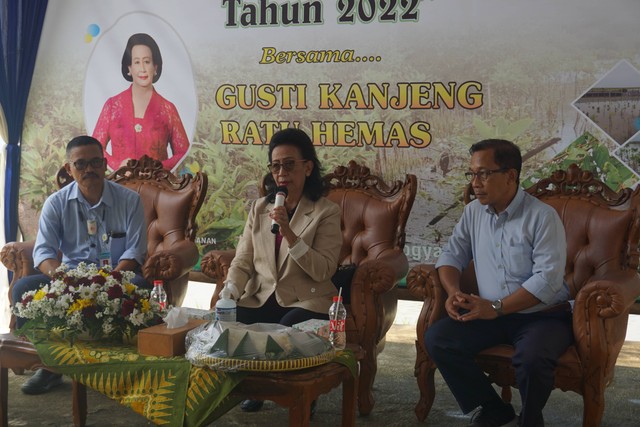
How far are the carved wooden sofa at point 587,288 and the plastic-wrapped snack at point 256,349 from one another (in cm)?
92

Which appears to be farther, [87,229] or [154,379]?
[87,229]

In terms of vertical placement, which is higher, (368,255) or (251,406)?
(368,255)

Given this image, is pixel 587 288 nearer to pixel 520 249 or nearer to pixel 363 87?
pixel 520 249

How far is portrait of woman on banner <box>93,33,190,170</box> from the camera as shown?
19.8 feet

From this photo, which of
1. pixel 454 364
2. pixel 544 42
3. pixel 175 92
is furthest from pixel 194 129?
pixel 454 364

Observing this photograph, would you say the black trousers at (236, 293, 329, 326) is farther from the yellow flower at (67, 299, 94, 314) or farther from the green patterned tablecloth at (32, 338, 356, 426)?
the yellow flower at (67, 299, 94, 314)

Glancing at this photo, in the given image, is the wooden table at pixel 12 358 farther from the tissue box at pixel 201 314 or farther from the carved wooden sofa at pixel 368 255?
the carved wooden sofa at pixel 368 255

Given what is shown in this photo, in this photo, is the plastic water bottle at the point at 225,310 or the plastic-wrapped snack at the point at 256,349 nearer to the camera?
the plastic-wrapped snack at the point at 256,349

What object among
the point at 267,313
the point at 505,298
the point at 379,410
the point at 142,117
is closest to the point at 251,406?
the point at 267,313

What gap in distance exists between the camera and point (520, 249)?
11.7 feet

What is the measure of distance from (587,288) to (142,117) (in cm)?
381

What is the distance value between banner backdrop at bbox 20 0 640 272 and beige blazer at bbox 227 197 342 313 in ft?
5.70

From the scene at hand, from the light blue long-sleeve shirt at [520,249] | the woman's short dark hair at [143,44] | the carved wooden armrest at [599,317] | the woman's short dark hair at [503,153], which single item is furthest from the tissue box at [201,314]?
the woman's short dark hair at [143,44]

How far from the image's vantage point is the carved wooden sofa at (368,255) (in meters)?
3.89
